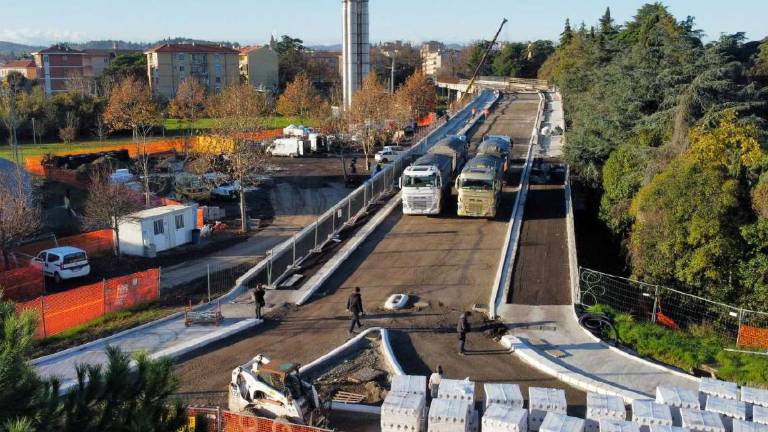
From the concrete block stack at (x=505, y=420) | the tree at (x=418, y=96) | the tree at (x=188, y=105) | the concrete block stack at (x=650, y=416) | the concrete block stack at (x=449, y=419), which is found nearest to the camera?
the concrete block stack at (x=505, y=420)

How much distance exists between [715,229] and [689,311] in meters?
2.72

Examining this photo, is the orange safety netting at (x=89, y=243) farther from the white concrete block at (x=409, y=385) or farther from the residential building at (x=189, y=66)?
the residential building at (x=189, y=66)

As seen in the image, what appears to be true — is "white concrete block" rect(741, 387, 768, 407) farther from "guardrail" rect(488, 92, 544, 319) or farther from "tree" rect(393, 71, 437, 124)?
"tree" rect(393, 71, 437, 124)

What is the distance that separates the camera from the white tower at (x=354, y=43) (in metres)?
89.9

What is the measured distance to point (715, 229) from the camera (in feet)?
71.0

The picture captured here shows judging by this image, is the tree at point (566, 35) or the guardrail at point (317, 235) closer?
the guardrail at point (317, 235)

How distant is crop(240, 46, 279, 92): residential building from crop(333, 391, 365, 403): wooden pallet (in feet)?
332

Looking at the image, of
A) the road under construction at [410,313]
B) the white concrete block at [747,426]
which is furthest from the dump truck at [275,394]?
the white concrete block at [747,426]

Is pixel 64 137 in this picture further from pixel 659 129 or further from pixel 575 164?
pixel 659 129

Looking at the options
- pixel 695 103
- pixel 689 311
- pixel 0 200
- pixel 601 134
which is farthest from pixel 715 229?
pixel 0 200

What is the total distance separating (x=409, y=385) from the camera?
1280 centimetres

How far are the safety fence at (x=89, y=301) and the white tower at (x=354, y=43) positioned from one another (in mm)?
69517

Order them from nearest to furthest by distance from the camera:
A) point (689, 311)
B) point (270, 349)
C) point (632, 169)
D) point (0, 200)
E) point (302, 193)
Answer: point (270, 349) → point (689, 311) → point (0, 200) → point (632, 169) → point (302, 193)

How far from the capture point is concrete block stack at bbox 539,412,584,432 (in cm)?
1096
